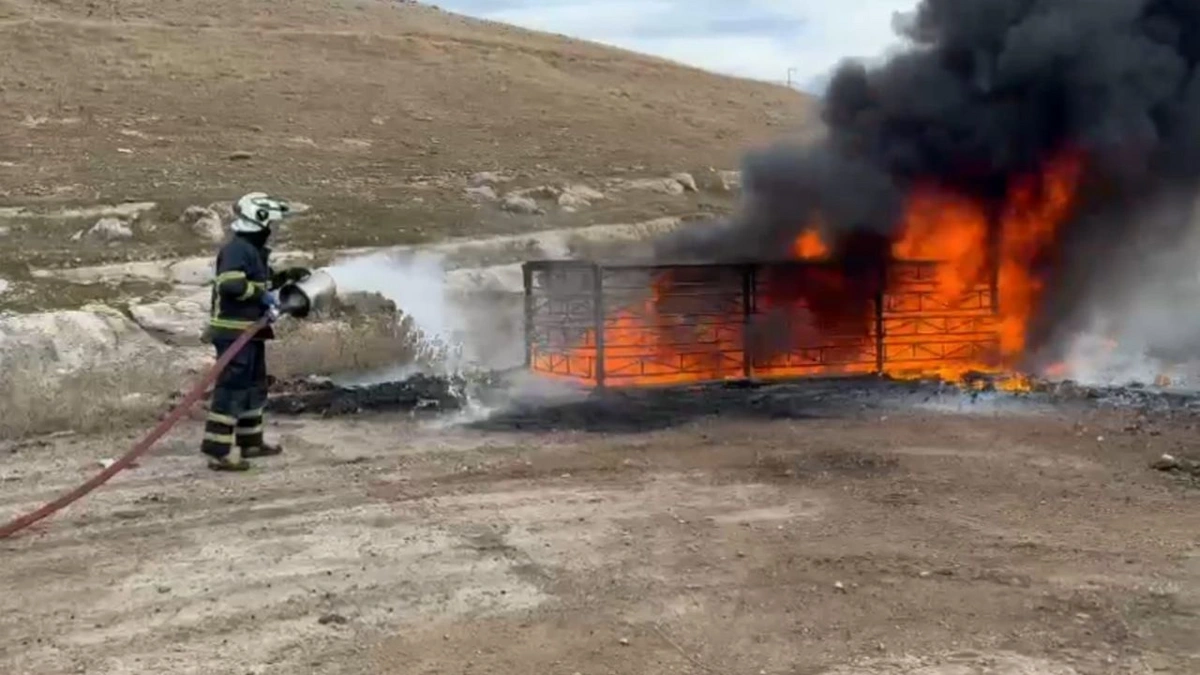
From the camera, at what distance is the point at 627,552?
20.6 feet

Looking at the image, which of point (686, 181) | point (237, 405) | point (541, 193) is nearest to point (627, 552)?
point (237, 405)

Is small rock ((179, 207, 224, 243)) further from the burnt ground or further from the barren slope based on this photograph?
the burnt ground

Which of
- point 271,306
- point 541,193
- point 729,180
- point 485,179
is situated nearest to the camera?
point 271,306

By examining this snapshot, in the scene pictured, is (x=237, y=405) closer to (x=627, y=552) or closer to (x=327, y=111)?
(x=627, y=552)

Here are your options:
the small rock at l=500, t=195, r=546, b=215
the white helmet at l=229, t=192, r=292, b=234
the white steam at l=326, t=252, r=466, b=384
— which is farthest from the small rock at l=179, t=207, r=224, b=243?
the white helmet at l=229, t=192, r=292, b=234

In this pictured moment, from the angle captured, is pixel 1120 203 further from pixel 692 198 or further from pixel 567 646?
pixel 692 198

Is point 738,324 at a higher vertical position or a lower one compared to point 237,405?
higher

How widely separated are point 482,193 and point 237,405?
16.5m

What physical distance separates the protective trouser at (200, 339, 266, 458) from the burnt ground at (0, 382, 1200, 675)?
0.88ft

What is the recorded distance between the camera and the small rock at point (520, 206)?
23719mm

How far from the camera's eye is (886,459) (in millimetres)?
8367

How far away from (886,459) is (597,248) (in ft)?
43.2

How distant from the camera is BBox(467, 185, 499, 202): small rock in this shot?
2436 cm

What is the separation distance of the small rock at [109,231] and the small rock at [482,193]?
7.77m
